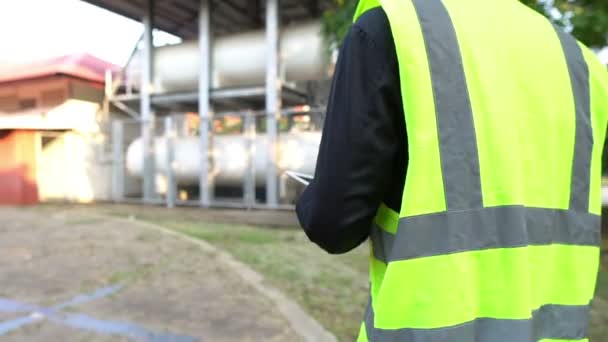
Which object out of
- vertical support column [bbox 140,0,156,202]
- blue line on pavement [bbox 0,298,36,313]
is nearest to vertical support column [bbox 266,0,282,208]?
vertical support column [bbox 140,0,156,202]

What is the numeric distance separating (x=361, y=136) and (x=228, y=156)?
9.57 meters

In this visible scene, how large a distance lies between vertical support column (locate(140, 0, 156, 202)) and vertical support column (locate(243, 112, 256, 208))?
3.24m

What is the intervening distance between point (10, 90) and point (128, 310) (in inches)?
456

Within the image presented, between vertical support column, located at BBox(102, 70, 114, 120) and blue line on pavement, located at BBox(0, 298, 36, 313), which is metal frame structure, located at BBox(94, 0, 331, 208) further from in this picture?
blue line on pavement, located at BBox(0, 298, 36, 313)

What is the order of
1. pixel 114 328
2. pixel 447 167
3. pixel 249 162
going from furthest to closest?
pixel 249 162 → pixel 114 328 → pixel 447 167

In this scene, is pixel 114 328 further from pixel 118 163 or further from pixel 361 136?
pixel 118 163

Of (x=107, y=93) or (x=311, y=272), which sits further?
(x=107, y=93)

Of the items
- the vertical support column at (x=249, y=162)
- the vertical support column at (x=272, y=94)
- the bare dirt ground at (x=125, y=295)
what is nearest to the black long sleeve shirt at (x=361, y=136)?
the bare dirt ground at (x=125, y=295)

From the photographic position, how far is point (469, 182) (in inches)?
29.3

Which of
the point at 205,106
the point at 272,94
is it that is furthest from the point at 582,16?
the point at 205,106

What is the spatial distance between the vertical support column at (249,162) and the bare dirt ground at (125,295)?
3.93 metres

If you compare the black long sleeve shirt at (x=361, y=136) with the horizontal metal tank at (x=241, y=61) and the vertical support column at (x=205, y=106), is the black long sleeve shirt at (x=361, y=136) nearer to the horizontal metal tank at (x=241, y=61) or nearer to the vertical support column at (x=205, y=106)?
the horizontal metal tank at (x=241, y=61)

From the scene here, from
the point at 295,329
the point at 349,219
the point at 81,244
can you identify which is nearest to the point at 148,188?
the point at 81,244

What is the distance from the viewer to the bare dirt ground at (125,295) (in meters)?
2.77
